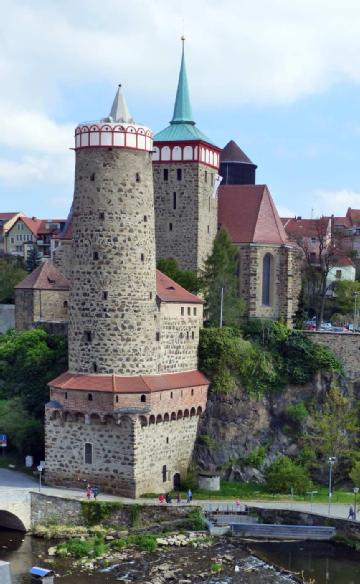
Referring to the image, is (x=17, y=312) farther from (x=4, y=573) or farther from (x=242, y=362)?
(x=4, y=573)

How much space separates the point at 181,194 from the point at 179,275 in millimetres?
5707

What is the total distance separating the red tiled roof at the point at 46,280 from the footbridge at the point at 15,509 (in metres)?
15.2

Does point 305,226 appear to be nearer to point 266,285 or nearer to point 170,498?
point 266,285

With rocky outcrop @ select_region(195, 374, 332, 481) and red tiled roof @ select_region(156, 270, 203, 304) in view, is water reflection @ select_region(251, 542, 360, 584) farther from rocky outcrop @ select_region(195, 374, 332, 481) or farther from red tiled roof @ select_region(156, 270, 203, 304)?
red tiled roof @ select_region(156, 270, 203, 304)

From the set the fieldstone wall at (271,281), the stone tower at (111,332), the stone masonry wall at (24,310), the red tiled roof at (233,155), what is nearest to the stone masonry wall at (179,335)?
the stone tower at (111,332)

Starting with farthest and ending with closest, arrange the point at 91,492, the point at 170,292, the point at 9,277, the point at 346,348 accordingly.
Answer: the point at 9,277 → the point at 346,348 → the point at 170,292 → the point at 91,492

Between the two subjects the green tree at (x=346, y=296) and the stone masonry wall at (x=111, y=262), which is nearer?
the stone masonry wall at (x=111, y=262)

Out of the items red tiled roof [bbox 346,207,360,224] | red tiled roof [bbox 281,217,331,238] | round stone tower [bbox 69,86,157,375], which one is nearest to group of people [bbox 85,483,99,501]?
round stone tower [bbox 69,86,157,375]

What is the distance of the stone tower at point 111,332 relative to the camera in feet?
140

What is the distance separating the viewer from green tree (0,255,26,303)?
72.6 m

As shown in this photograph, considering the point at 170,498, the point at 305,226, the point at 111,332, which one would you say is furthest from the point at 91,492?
the point at 305,226

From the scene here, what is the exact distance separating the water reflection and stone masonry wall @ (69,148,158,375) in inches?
433

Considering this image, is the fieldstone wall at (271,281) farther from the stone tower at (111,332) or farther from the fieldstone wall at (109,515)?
the fieldstone wall at (109,515)

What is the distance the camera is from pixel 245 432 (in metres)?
48.3
